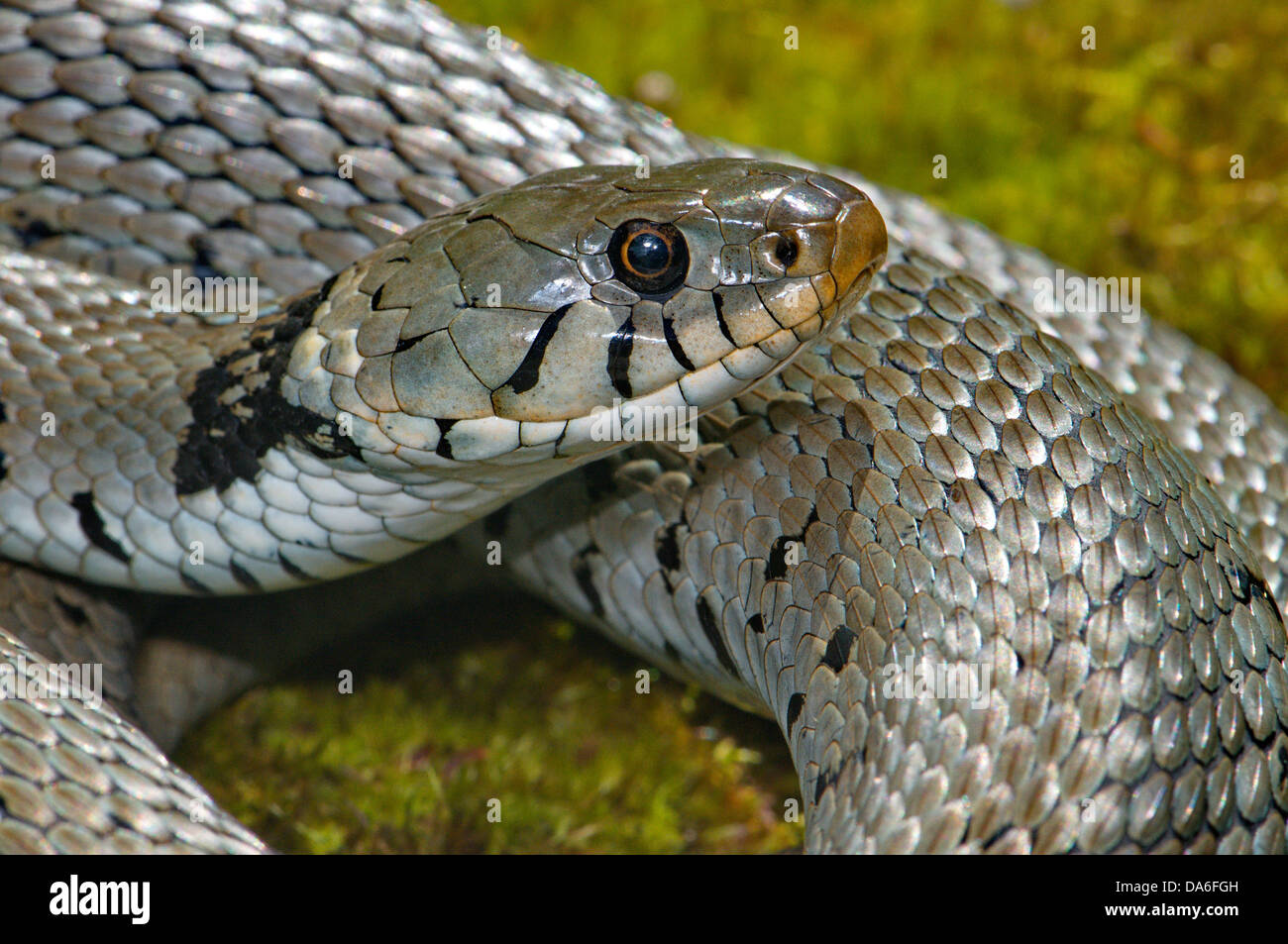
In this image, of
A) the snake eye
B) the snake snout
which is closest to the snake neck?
the snake eye

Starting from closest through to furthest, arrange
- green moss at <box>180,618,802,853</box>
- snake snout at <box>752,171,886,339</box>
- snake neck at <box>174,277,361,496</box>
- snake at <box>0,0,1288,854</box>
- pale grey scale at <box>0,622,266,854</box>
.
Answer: pale grey scale at <box>0,622,266,854</box>, snake at <box>0,0,1288,854</box>, snake snout at <box>752,171,886,339</box>, snake neck at <box>174,277,361,496</box>, green moss at <box>180,618,802,853</box>

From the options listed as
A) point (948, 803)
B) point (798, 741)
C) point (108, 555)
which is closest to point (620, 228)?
point (798, 741)

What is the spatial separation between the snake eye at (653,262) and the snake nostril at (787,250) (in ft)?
0.60

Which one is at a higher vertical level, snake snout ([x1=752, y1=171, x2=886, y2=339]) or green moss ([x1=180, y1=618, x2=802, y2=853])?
snake snout ([x1=752, y1=171, x2=886, y2=339])

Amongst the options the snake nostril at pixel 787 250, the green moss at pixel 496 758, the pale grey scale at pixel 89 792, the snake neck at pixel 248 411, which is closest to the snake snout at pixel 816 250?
the snake nostril at pixel 787 250

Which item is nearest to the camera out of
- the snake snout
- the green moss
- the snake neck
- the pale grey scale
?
the pale grey scale

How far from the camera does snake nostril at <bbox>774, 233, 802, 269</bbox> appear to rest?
244cm

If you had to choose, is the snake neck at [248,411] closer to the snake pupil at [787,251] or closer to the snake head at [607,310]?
the snake head at [607,310]

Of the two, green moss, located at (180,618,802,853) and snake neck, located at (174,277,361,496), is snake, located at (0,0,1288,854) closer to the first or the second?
snake neck, located at (174,277,361,496)

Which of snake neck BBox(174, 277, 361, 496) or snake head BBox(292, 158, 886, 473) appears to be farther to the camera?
snake neck BBox(174, 277, 361, 496)

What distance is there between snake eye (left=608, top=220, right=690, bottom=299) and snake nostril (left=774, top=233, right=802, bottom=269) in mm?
184

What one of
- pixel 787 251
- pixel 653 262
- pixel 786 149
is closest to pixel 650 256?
pixel 653 262

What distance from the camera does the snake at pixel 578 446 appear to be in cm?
224
